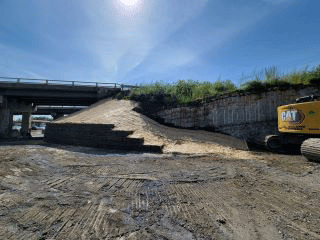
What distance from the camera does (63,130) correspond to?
12367 millimetres

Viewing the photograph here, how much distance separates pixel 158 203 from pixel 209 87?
13618mm

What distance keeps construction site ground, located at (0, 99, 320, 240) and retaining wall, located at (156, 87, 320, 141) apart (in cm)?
555

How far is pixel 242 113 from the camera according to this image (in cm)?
1147

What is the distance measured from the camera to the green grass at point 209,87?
36.0 feet

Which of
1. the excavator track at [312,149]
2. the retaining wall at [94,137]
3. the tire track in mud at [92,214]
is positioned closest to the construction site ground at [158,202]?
the tire track in mud at [92,214]

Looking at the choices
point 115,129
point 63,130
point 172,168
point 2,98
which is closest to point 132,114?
point 115,129

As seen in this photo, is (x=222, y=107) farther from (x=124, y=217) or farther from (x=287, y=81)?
(x=124, y=217)

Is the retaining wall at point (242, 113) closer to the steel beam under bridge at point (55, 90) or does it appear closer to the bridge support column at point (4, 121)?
the steel beam under bridge at point (55, 90)

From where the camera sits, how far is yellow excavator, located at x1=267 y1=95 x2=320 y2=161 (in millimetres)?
6215

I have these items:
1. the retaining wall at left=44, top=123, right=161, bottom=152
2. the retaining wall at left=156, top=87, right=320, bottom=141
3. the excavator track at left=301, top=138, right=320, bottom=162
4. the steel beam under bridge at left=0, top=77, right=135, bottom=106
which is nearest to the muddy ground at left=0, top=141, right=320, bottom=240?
the excavator track at left=301, top=138, right=320, bottom=162

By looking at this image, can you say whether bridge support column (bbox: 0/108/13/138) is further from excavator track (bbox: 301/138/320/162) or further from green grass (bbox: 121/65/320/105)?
excavator track (bbox: 301/138/320/162)

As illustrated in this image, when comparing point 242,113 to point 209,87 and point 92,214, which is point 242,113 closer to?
point 209,87

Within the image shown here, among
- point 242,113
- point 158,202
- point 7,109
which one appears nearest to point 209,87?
point 242,113

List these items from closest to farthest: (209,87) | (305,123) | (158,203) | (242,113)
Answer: (158,203) → (305,123) → (242,113) → (209,87)
